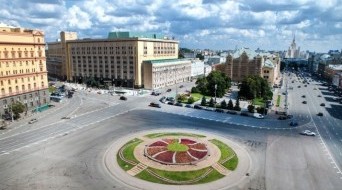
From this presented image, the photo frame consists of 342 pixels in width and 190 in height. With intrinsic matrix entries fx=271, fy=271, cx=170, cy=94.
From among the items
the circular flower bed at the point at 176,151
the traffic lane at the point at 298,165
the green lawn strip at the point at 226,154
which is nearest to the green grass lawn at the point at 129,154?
the circular flower bed at the point at 176,151

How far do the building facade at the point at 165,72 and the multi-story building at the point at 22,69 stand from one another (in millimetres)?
53422

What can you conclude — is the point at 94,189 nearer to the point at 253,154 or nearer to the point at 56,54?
the point at 253,154

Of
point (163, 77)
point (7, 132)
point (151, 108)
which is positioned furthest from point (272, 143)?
point (163, 77)

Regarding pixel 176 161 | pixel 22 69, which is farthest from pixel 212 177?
pixel 22 69

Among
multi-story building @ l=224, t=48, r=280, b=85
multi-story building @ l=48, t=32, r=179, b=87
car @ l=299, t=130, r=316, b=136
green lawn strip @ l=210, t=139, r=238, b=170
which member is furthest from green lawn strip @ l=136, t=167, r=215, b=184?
multi-story building @ l=224, t=48, r=280, b=85

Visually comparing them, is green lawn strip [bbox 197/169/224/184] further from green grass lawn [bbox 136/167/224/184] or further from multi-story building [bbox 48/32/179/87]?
multi-story building [bbox 48/32/179/87]

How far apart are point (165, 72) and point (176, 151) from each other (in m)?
98.5

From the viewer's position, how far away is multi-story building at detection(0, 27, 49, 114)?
3342 inches

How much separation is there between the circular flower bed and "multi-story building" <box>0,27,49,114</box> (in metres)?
52.9

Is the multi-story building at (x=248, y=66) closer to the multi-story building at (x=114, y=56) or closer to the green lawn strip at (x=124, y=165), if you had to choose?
the multi-story building at (x=114, y=56)

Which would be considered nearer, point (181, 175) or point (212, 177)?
point (212, 177)

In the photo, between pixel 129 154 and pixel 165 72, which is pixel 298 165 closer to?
pixel 129 154

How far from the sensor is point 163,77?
495ft

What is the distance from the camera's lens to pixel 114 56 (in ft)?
485
